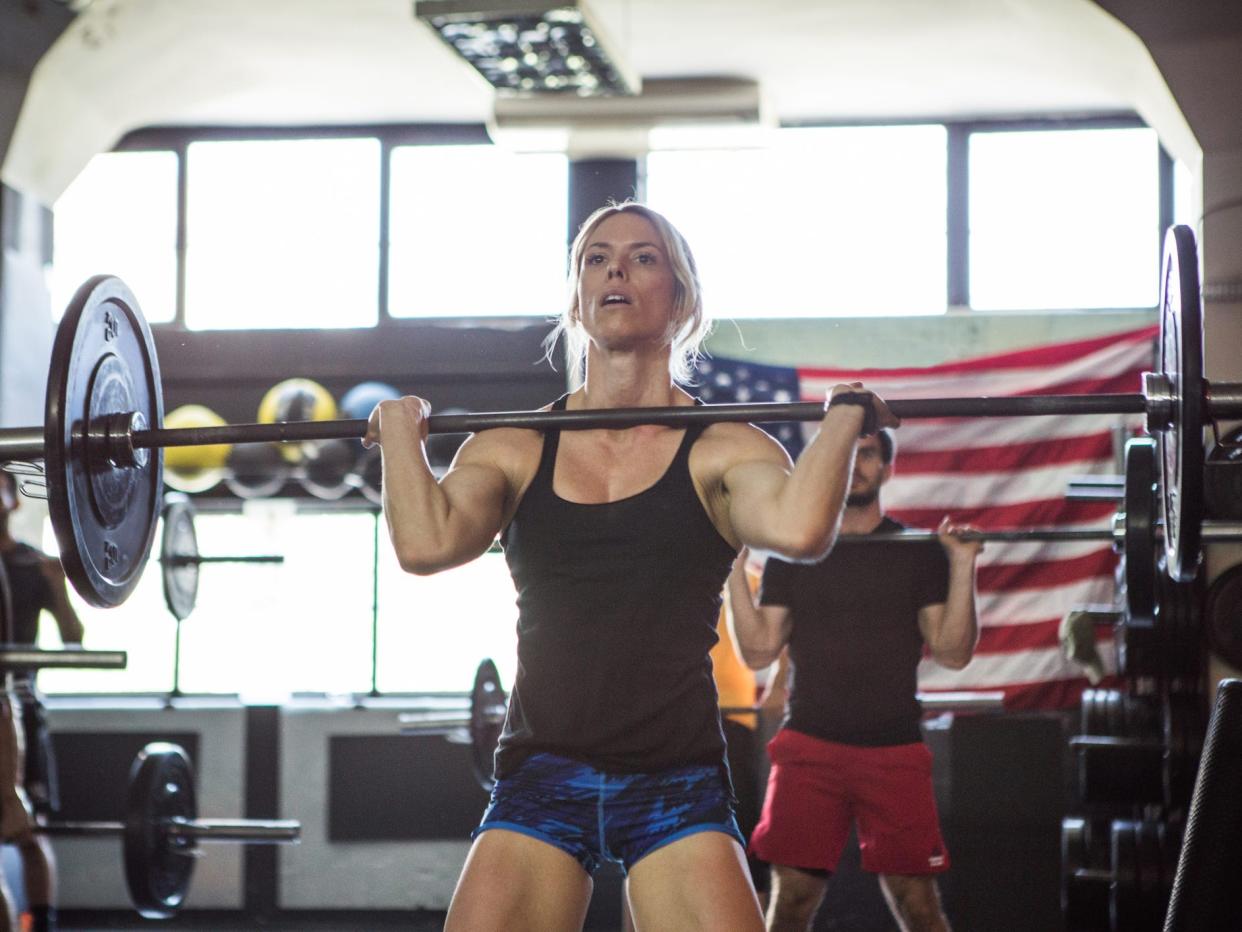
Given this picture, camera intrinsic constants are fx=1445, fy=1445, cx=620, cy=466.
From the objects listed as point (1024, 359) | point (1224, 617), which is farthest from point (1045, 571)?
point (1224, 617)

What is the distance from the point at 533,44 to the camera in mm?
4422

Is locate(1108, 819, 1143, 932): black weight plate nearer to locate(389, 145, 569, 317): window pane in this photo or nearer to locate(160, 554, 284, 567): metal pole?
locate(160, 554, 284, 567): metal pole

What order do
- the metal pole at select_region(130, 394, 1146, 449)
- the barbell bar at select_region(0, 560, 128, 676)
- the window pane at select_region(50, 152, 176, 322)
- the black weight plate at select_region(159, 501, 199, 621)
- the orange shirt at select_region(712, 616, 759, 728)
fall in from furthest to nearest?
1. the window pane at select_region(50, 152, 176, 322)
2. the black weight plate at select_region(159, 501, 199, 621)
3. the orange shirt at select_region(712, 616, 759, 728)
4. the barbell bar at select_region(0, 560, 128, 676)
5. the metal pole at select_region(130, 394, 1146, 449)

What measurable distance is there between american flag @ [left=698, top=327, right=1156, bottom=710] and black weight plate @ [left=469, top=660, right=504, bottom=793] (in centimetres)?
135

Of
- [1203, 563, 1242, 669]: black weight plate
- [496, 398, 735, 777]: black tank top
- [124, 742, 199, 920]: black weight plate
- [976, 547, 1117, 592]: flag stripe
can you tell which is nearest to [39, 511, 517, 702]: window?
[124, 742, 199, 920]: black weight plate

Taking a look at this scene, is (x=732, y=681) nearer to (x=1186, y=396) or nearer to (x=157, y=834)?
(x=157, y=834)

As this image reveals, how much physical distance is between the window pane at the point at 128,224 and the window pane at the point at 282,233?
11cm

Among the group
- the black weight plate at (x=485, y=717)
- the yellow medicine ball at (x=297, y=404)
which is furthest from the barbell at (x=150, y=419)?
the yellow medicine ball at (x=297, y=404)

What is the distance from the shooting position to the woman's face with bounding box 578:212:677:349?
1.97 meters

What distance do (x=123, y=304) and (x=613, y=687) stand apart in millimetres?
1093

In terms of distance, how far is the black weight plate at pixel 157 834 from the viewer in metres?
3.99

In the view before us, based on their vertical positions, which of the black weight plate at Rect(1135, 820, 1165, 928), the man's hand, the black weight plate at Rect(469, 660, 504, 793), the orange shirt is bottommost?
the black weight plate at Rect(1135, 820, 1165, 928)

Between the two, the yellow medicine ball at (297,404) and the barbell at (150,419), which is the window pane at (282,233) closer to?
the yellow medicine ball at (297,404)

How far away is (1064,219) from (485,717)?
334 cm
